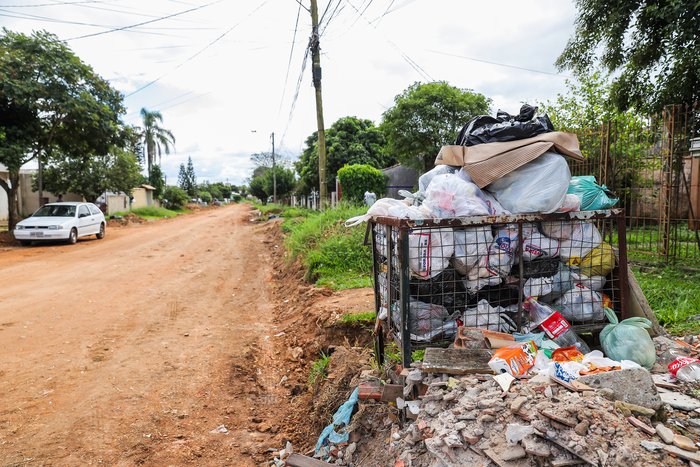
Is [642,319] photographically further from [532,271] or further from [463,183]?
[463,183]

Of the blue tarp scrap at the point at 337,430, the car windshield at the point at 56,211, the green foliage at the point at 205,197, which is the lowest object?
the blue tarp scrap at the point at 337,430

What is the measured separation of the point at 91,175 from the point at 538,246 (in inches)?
1140

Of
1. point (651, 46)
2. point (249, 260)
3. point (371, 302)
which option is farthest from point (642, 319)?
point (249, 260)

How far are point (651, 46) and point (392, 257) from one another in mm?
8198

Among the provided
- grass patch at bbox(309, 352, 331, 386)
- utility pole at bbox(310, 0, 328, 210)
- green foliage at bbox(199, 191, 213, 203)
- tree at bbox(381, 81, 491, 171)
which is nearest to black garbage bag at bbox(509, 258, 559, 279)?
grass patch at bbox(309, 352, 331, 386)

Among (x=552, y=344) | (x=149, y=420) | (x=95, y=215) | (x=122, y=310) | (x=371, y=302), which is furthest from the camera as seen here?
(x=95, y=215)

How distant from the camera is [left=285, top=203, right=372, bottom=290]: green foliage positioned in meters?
7.67

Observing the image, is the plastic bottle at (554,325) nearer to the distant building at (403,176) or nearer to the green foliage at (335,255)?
the green foliage at (335,255)

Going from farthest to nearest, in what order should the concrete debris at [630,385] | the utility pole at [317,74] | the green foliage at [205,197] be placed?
1. the green foliage at [205,197]
2. the utility pole at [317,74]
3. the concrete debris at [630,385]

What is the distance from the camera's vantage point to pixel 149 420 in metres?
3.62

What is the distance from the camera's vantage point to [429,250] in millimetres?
2721

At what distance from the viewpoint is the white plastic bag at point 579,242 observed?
295 cm

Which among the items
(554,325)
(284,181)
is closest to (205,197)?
(284,181)

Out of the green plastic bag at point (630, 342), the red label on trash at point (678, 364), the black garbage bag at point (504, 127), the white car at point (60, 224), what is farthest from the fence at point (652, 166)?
the white car at point (60, 224)
